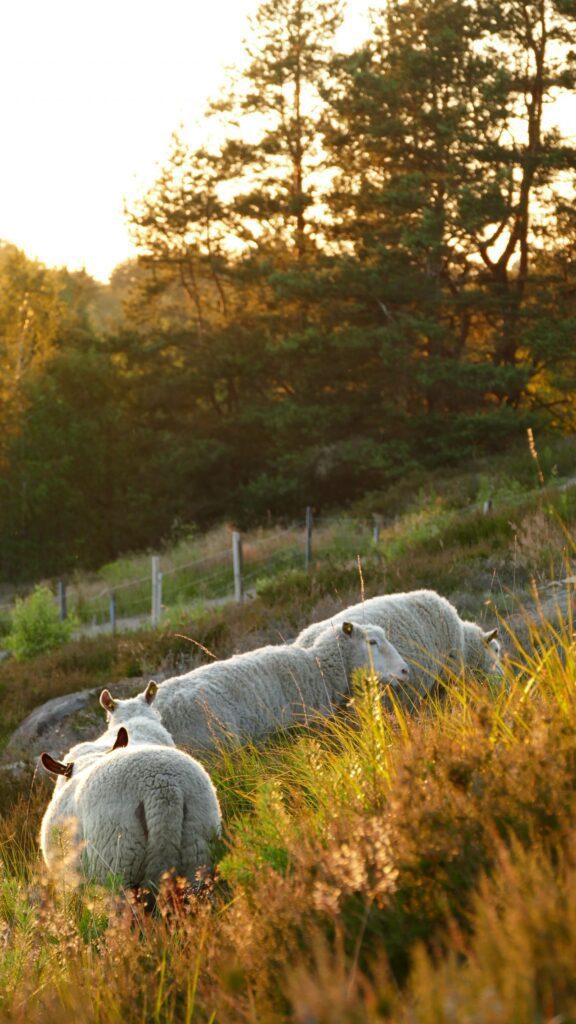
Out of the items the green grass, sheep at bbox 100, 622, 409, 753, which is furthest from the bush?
the green grass

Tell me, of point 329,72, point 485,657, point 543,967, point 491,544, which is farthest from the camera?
point 329,72

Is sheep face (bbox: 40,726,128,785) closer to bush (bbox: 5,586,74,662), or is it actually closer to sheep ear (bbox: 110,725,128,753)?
sheep ear (bbox: 110,725,128,753)

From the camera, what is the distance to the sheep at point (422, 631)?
8.95 meters

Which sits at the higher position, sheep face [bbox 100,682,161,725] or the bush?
sheep face [bbox 100,682,161,725]

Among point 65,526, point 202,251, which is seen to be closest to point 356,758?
point 65,526

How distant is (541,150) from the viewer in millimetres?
34344

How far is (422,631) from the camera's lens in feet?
30.0

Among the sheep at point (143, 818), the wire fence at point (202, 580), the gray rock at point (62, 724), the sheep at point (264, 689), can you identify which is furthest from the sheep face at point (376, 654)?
the wire fence at point (202, 580)

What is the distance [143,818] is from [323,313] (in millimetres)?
33282

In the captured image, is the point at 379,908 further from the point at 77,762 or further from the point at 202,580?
the point at 202,580

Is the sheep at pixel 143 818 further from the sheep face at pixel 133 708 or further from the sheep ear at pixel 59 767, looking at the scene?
the sheep face at pixel 133 708

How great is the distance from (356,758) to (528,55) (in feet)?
110

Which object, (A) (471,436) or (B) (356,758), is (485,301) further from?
(B) (356,758)

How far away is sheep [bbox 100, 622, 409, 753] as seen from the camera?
25.2 feet
